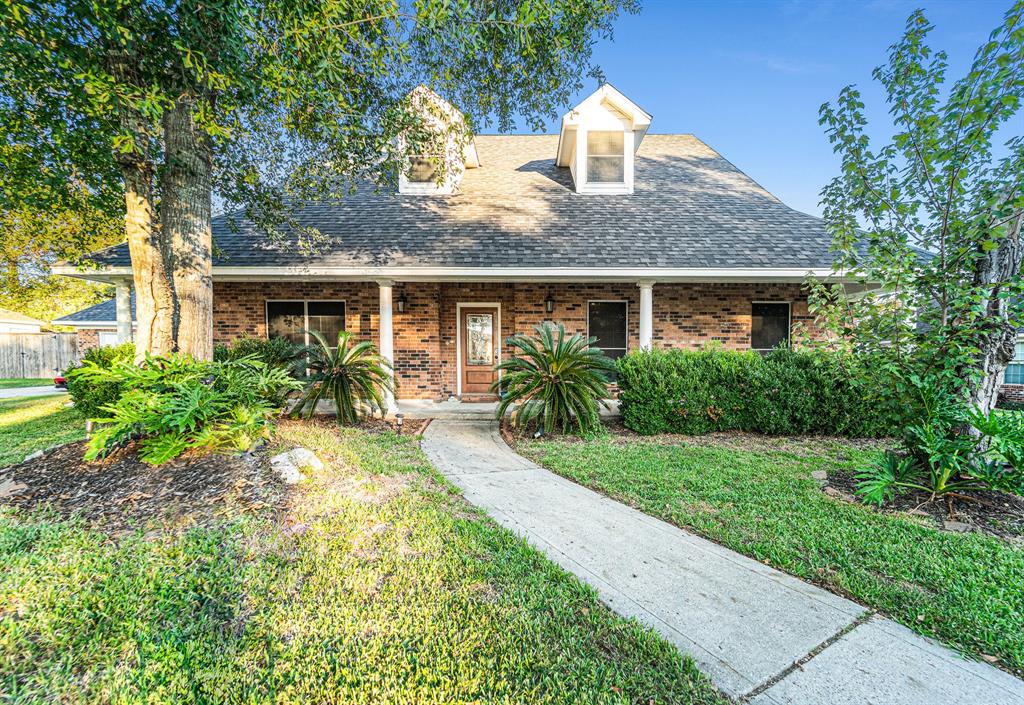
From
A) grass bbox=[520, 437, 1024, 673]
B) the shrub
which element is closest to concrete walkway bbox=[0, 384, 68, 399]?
the shrub

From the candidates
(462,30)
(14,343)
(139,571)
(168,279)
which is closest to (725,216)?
(462,30)

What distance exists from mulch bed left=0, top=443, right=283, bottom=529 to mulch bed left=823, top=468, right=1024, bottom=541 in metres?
5.09

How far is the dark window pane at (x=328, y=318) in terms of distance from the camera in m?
8.81

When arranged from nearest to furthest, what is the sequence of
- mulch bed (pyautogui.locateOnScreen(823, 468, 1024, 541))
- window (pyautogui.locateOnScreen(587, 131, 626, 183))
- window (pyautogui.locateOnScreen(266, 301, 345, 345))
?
mulch bed (pyautogui.locateOnScreen(823, 468, 1024, 541))
window (pyautogui.locateOnScreen(266, 301, 345, 345))
window (pyautogui.locateOnScreen(587, 131, 626, 183))

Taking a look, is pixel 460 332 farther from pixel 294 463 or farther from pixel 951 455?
pixel 951 455

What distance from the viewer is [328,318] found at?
8.87m

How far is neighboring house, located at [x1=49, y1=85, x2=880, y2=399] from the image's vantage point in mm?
7426

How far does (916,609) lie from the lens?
88.4 inches

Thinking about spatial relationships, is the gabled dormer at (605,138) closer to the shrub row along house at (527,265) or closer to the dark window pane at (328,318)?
the shrub row along house at (527,265)

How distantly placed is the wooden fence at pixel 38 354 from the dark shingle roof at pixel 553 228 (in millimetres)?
13877

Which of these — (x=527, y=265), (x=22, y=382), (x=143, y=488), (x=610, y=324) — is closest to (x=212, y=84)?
(x=143, y=488)

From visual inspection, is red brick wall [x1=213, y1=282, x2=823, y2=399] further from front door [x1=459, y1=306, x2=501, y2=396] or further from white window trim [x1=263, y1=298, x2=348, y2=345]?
front door [x1=459, y1=306, x2=501, y2=396]

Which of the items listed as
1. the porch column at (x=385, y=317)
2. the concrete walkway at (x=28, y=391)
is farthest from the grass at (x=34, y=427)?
the porch column at (x=385, y=317)

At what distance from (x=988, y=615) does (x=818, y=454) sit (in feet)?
10.7
